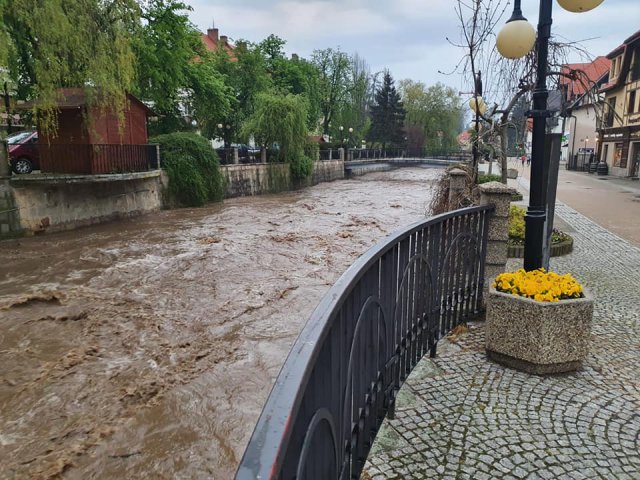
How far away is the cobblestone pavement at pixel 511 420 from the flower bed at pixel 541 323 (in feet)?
0.49

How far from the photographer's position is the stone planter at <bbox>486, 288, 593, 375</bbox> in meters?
4.25

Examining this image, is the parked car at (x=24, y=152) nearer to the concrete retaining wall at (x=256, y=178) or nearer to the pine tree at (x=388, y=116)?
the concrete retaining wall at (x=256, y=178)

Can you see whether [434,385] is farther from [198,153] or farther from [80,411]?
[198,153]

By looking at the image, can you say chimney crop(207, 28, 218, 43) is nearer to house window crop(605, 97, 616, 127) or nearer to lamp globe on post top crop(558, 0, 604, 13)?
house window crop(605, 97, 616, 127)

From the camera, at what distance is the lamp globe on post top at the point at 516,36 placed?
529 cm

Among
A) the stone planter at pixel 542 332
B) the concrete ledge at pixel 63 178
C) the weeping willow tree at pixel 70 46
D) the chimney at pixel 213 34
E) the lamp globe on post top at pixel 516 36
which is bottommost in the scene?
the stone planter at pixel 542 332

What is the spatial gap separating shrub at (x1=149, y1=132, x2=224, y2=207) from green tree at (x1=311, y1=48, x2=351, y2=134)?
33.2 metres

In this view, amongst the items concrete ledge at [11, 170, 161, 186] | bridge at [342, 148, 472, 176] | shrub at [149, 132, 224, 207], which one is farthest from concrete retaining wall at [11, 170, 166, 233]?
bridge at [342, 148, 472, 176]

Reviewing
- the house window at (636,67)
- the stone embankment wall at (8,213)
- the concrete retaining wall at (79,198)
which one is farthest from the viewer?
the house window at (636,67)

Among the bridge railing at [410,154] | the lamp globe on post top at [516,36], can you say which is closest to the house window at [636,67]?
the bridge railing at [410,154]

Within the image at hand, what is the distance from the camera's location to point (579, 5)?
4.60 metres

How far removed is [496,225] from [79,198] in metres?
15.7

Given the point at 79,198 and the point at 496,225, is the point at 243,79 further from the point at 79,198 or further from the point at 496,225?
the point at 496,225

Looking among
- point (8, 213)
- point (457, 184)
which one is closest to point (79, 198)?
point (8, 213)
